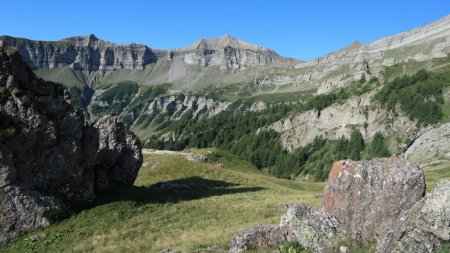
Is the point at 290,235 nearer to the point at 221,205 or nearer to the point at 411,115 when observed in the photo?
the point at 221,205

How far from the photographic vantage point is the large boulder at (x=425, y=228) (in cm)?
1520

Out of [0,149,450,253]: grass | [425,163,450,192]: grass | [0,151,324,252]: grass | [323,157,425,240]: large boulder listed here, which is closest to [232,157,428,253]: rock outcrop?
[323,157,425,240]: large boulder

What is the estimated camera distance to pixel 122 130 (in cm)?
4956

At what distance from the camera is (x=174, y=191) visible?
154 ft

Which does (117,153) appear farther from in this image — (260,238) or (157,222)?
(260,238)

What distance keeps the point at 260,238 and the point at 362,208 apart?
200 inches

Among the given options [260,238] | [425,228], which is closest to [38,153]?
[260,238]

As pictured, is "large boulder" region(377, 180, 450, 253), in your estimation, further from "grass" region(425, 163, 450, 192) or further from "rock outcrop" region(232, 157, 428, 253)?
"grass" region(425, 163, 450, 192)

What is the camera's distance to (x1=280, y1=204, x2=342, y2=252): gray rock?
60.0ft

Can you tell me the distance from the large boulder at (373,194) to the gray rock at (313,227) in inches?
23.8

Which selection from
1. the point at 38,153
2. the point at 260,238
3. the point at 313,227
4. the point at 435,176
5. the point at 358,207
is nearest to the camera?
the point at 313,227

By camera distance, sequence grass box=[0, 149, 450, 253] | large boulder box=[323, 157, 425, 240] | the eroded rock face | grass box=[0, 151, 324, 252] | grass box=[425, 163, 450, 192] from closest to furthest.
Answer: large boulder box=[323, 157, 425, 240], grass box=[0, 149, 450, 253], grass box=[0, 151, 324, 252], the eroded rock face, grass box=[425, 163, 450, 192]

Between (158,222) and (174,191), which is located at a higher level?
(158,222)

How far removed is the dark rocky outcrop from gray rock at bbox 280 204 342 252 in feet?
62.6
